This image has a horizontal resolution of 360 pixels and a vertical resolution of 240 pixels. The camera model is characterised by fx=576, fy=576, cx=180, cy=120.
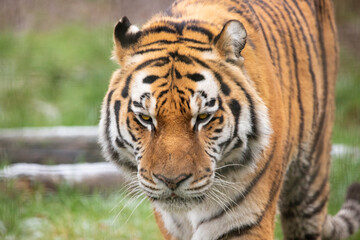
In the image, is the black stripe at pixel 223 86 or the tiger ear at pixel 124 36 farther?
the tiger ear at pixel 124 36

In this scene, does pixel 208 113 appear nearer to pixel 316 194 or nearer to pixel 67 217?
pixel 316 194

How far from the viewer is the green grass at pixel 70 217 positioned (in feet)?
11.6

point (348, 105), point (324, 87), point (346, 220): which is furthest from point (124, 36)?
point (348, 105)

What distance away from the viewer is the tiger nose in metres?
2.11

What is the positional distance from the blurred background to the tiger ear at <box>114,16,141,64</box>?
704mm

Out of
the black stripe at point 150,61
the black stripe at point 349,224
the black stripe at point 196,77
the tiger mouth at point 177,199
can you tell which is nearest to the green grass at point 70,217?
the black stripe at point 349,224

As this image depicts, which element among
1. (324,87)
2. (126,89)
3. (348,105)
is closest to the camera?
(126,89)

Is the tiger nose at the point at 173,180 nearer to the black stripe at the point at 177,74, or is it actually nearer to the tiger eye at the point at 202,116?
the tiger eye at the point at 202,116

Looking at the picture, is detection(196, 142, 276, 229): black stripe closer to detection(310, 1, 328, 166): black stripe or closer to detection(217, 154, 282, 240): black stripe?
detection(217, 154, 282, 240): black stripe

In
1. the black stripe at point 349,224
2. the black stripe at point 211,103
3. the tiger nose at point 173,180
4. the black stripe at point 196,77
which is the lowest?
the black stripe at point 349,224

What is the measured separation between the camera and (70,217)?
3.78 meters

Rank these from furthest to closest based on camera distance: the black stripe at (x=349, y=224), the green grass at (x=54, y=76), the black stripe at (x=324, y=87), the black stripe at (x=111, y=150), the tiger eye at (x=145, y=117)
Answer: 1. the green grass at (x=54, y=76)
2. the black stripe at (x=349, y=224)
3. the black stripe at (x=324, y=87)
4. the black stripe at (x=111, y=150)
5. the tiger eye at (x=145, y=117)

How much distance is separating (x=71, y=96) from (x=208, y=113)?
14.4 feet

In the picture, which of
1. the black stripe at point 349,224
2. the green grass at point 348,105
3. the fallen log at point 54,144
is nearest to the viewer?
the black stripe at point 349,224
